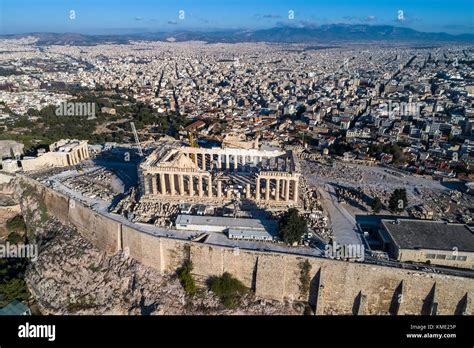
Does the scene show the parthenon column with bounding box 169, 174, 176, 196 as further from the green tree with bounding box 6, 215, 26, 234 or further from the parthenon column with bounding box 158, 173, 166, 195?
the green tree with bounding box 6, 215, 26, 234

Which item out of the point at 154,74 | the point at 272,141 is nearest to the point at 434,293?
the point at 272,141

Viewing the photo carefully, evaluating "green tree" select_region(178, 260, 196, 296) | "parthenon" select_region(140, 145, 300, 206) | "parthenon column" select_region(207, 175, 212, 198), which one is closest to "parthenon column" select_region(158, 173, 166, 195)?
"parthenon" select_region(140, 145, 300, 206)

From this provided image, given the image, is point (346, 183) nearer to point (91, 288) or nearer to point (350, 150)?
point (350, 150)

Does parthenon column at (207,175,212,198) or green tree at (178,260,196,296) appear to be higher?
parthenon column at (207,175,212,198)

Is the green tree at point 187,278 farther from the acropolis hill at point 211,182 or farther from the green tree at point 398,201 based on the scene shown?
the green tree at point 398,201

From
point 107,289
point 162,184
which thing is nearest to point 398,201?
point 162,184

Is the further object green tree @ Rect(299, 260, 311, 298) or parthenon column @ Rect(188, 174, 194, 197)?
parthenon column @ Rect(188, 174, 194, 197)

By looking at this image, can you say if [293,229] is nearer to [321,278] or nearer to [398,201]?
[321,278]
